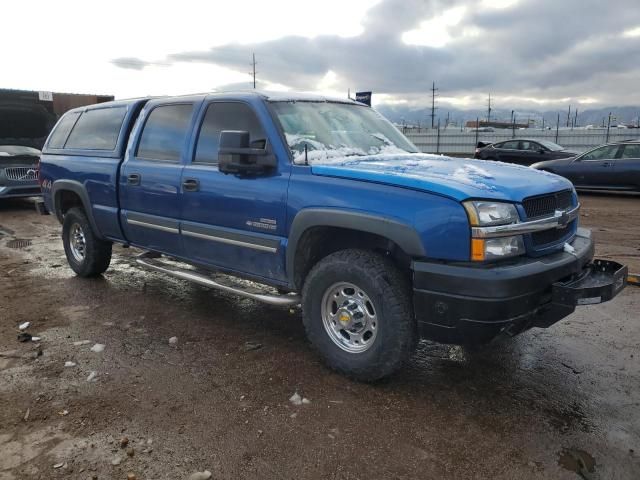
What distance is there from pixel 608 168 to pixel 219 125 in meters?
11.2

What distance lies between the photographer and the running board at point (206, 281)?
3908 mm

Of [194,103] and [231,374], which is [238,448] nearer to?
[231,374]

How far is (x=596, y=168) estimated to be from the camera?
12.6m

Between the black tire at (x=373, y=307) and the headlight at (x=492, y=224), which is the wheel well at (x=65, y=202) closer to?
the black tire at (x=373, y=307)

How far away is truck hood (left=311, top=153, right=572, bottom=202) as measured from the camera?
10.1 ft

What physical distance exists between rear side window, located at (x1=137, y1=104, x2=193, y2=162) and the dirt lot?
4.96 feet

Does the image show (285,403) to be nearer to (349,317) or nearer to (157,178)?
(349,317)

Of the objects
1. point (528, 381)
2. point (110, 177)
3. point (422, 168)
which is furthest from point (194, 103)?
point (528, 381)

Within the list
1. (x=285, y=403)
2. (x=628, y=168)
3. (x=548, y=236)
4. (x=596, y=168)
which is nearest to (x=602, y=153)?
(x=596, y=168)

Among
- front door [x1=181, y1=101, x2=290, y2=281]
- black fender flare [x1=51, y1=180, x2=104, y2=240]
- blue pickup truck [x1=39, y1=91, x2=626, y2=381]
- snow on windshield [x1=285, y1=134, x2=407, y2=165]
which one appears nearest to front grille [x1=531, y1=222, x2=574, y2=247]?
blue pickup truck [x1=39, y1=91, x2=626, y2=381]

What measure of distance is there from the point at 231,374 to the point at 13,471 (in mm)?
1419

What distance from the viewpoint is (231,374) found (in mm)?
3709

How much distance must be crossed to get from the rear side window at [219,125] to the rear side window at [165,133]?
9.8 inches

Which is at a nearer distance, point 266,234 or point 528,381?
point 528,381
